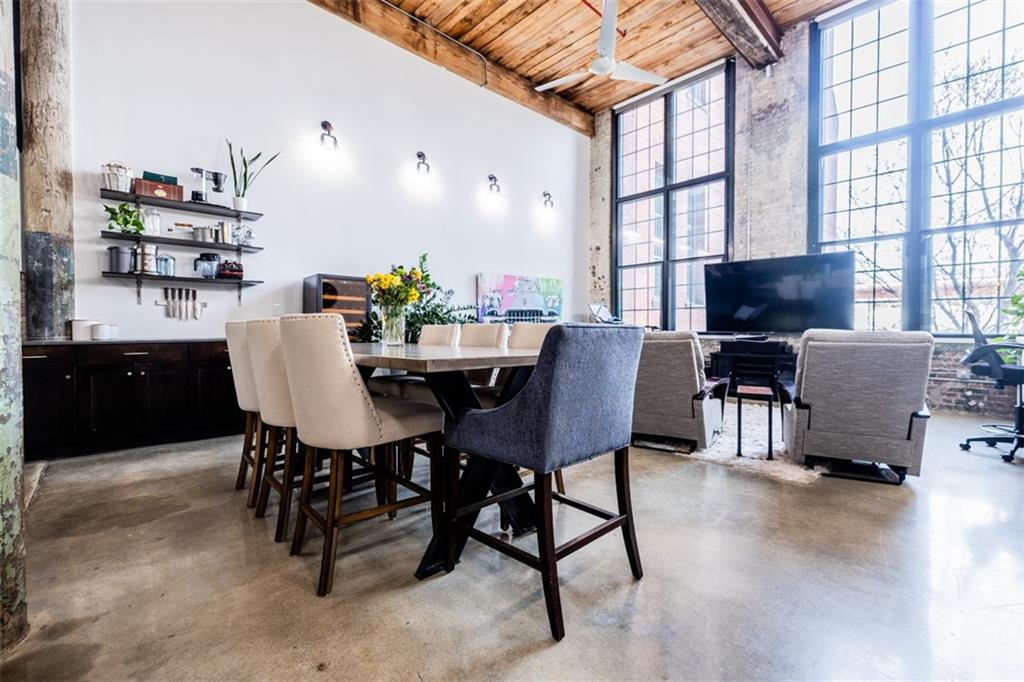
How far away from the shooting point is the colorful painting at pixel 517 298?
6652mm

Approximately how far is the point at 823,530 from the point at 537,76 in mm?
7190

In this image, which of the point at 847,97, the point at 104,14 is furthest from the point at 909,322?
the point at 104,14

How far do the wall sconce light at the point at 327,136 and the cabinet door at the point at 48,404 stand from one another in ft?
10.2

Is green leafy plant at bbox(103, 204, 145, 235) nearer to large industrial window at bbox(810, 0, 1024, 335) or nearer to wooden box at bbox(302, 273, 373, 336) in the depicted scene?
wooden box at bbox(302, 273, 373, 336)

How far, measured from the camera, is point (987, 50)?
16.2 ft

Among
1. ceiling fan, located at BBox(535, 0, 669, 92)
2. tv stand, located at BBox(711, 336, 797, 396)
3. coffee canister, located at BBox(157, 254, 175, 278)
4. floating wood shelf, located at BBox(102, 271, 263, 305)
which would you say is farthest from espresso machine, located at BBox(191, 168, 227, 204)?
tv stand, located at BBox(711, 336, 797, 396)

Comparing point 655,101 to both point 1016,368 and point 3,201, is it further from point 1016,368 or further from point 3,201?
point 3,201

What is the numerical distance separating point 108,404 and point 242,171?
2.41 meters

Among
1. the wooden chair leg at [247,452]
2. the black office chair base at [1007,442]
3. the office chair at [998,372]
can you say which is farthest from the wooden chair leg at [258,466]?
the black office chair base at [1007,442]

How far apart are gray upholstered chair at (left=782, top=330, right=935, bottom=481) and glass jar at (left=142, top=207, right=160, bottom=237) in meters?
5.12

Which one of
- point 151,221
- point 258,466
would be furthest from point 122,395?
point 258,466

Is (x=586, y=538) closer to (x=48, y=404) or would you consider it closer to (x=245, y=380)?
(x=245, y=380)

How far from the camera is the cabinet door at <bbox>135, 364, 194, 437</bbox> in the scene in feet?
11.8

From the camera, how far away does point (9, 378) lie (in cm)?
134
